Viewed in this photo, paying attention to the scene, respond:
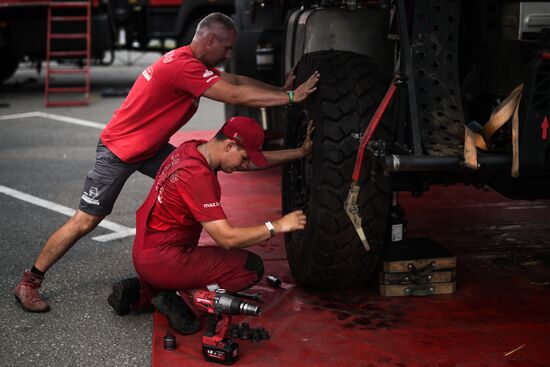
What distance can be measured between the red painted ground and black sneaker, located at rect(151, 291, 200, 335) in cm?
5

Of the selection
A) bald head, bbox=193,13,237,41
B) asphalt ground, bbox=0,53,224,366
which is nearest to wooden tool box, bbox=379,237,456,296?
asphalt ground, bbox=0,53,224,366

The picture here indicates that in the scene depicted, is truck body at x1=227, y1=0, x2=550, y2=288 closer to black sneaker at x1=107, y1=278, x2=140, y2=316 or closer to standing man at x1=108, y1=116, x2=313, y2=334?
standing man at x1=108, y1=116, x2=313, y2=334

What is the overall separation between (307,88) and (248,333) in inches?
53.4

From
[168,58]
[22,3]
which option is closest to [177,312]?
[168,58]

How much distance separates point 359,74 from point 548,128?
1063 millimetres

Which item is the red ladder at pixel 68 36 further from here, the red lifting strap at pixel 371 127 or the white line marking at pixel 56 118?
the red lifting strap at pixel 371 127

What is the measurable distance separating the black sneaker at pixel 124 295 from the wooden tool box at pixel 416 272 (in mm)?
1415

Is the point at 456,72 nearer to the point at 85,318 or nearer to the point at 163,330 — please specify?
the point at 163,330

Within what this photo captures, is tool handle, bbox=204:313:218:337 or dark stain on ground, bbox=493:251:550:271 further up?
tool handle, bbox=204:313:218:337

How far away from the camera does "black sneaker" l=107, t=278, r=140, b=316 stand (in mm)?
5102

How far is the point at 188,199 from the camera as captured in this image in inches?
186

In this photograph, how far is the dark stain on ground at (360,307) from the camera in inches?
195

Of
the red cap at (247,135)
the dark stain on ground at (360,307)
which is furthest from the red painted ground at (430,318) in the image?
the red cap at (247,135)

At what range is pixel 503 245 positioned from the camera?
6.48m
